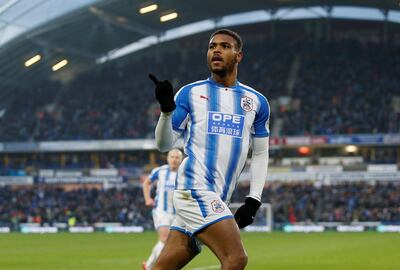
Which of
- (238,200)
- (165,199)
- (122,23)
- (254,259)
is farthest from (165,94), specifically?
(122,23)

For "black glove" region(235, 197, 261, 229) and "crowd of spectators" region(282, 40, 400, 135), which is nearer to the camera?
"black glove" region(235, 197, 261, 229)

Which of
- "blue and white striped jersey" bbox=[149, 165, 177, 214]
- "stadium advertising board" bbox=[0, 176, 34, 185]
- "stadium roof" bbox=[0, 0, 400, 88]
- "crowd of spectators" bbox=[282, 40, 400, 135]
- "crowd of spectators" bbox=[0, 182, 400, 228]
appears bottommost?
"crowd of spectators" bbox=[0, 182, 400, 228]

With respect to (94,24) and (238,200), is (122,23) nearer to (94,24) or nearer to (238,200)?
(94,24)

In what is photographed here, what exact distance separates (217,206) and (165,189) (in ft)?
30.3

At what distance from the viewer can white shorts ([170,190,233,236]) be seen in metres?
6.23

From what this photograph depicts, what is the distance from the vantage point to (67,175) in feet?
172

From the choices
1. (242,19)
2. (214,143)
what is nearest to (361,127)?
(242,19)

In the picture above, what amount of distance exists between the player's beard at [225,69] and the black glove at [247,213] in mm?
1001

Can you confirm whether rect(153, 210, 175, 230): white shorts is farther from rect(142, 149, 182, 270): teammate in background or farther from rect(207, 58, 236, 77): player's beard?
rect(207, 58, 236, 77): player's beard

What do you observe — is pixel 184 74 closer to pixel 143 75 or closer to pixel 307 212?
pixel 143 75

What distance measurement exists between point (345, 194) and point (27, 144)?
829 inches

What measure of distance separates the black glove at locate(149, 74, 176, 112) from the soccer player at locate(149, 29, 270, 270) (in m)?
0.28

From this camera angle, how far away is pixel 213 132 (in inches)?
253

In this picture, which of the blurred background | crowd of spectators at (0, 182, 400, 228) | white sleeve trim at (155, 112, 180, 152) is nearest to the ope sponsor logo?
white sleeve trim at (155, 112, 180, 152)
